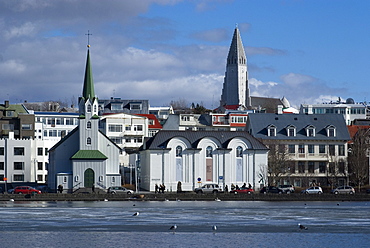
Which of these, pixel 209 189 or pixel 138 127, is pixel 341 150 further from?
pixel 138 127

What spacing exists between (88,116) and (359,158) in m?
37.4

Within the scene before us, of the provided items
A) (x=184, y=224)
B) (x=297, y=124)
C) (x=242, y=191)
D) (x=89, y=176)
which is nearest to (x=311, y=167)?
(x=297, y=124)

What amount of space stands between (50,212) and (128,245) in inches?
989

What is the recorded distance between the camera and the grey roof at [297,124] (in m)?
123

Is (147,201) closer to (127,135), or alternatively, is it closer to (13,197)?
(13,197)

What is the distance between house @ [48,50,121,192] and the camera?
359 feet

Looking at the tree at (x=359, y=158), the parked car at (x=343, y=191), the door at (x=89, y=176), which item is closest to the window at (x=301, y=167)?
the tree at (x=359, y=158)

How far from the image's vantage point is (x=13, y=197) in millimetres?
95125

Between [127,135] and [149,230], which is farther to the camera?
[127,135]

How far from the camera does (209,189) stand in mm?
107750

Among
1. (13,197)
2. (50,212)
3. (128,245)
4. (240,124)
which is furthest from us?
(240,124)

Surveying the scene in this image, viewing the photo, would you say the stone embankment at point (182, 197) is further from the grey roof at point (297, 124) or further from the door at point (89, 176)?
the grey roof at point (297, 124)

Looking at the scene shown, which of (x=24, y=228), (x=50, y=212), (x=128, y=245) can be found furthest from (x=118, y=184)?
(x=128, y=245)

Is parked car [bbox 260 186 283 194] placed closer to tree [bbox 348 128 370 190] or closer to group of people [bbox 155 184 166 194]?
group of people [bbox 155 184 166 194]
